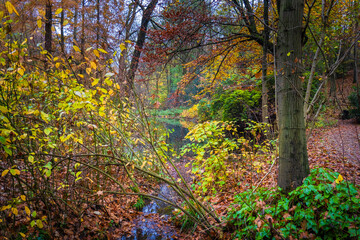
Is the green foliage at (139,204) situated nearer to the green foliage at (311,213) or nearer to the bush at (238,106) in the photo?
the green foliage at (311,213)

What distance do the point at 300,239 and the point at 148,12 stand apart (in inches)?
292

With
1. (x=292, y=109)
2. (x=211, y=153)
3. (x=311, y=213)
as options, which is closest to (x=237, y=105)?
(x=211, y=153)

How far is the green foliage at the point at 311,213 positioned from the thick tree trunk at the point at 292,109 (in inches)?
7.7

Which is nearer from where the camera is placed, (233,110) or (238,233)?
(238,233)

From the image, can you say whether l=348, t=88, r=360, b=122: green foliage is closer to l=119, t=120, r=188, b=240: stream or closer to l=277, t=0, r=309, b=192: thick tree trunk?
l=277, t=0, r=309, b=192: thick tree trunk

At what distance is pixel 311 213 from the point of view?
87.0 inches

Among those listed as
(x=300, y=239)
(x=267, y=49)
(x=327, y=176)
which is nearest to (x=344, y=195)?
(x=327, y=176)

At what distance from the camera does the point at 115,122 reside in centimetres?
429

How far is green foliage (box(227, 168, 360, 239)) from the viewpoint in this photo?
2.05 meters

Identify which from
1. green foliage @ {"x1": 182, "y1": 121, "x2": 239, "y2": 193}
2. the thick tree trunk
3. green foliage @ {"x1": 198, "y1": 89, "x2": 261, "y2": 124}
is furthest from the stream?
green foliage @ {"x1": 198, "y1": 89, "x2": 261, "y2": 124}

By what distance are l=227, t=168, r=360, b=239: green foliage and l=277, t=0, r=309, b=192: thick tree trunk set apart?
0.64ft

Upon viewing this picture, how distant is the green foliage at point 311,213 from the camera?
2.05 meters

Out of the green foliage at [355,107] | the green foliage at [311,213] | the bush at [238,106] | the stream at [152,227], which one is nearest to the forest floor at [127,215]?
the stream at [152,227]

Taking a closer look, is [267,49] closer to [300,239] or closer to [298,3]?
[298,3]
